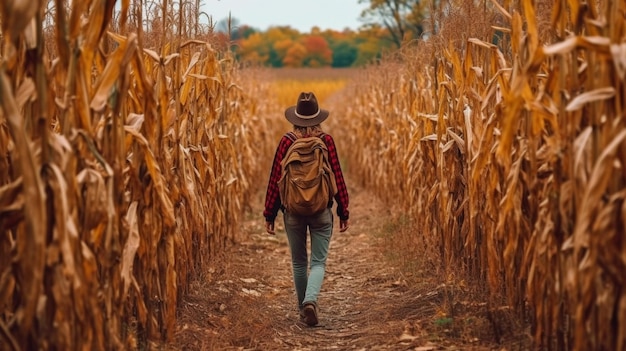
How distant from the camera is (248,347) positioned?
6.47 m

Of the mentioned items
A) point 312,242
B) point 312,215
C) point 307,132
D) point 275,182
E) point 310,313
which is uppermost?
point 307,132

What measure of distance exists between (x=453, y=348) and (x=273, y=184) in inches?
89.9

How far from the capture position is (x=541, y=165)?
529cm

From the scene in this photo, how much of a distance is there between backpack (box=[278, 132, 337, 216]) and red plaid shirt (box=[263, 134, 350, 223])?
0.08 m

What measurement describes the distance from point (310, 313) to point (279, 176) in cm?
114

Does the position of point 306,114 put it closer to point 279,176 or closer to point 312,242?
point 279,176

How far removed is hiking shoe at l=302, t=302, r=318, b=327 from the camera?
717 centimetres

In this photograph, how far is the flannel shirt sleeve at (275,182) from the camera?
723 centimetres

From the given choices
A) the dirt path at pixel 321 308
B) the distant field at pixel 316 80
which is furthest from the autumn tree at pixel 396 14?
the dirt path at pixel 321 308

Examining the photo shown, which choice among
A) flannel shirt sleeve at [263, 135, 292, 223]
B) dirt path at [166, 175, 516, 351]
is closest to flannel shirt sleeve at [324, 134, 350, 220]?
flannel shirt sleeve at [263, 135, 292, 223]

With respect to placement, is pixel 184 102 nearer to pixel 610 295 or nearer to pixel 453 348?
pixel 453 348

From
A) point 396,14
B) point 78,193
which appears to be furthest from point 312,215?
point 396,14

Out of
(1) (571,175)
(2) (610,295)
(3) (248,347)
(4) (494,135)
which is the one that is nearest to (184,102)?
(3) (248,347)

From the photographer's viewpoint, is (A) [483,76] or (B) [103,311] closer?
(B) [103,311]
